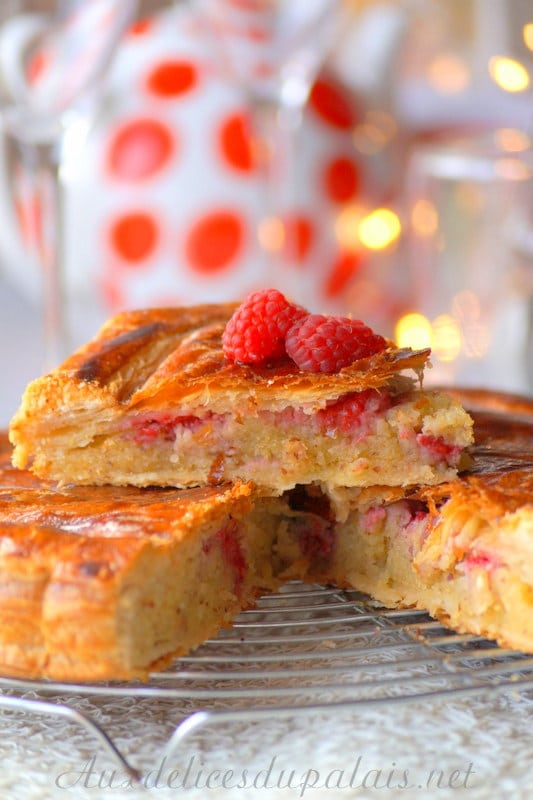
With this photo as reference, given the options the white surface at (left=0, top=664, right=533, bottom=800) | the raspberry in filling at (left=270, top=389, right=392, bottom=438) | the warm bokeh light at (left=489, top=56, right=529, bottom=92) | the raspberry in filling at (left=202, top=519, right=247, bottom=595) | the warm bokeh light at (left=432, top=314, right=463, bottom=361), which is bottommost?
the white surface at (left=0, top=664, right=533, bottom=800)

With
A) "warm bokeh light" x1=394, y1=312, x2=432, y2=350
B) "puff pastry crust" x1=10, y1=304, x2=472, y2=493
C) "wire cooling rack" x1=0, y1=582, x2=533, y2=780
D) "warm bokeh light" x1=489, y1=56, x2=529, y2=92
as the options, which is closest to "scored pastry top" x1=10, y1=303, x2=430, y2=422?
"puff pastry crust" x1=10, y1=304, x2=472, y2=493

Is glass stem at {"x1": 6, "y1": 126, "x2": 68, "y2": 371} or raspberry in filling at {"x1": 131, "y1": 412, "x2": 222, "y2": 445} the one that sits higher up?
glass stem at {"x1": 6, "y1": 126, "x2": 68, "y2": 371}

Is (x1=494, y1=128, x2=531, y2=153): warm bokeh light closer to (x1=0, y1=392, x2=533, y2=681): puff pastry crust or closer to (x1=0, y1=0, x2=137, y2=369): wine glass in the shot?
(x1=0, y1=0, x2=137, y2=369): wine glass

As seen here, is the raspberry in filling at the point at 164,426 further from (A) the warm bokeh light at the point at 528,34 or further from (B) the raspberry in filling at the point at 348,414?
(A) the warm bokeh light at the point at 528,34

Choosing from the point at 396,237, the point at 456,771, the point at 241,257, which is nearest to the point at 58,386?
the point at 456,771

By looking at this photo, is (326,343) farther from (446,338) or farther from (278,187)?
(446,338)

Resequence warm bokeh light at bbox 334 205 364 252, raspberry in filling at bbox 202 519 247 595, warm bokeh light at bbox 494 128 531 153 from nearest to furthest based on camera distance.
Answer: raspberry in filling at bbox 202 519 247 595 < warm bokeh light at bbox 334 205 364 252 < warm bokeh light at bbox 494 128 531 153
